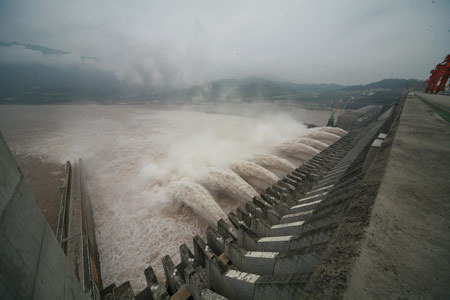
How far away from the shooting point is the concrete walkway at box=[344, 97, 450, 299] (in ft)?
4.30

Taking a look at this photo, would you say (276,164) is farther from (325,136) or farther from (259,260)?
(325,136)

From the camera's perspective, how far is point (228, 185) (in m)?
9.60

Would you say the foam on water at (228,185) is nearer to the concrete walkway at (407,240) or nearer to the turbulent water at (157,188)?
the turbulent water at (157,188)

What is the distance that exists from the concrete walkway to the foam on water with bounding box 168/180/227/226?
20.2 ft

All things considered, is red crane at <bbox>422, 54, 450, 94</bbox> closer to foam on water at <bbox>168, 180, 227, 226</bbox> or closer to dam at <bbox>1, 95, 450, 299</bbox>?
dam at <bbox>1, 95, 450, 299</bbox>

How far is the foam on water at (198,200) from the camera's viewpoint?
24.7ft

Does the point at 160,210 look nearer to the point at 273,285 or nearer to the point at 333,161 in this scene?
the point at 273,285

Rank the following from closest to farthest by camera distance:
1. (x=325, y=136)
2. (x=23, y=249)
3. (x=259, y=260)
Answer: (x=23, y=249) < (x=259, y=260) < (x=325, y=136)

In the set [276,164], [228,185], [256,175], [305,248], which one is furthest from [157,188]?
[305,248]

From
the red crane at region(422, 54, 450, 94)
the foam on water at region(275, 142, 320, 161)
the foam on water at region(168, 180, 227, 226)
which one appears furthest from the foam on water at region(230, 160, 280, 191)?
the red crane at region(422, 54, 450, 94)

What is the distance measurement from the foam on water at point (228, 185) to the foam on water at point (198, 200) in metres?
1.36

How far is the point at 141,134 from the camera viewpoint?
2686 cm

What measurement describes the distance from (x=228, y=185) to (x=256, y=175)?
2.47m

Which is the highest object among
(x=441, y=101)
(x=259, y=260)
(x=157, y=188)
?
(x=441, y=101)
